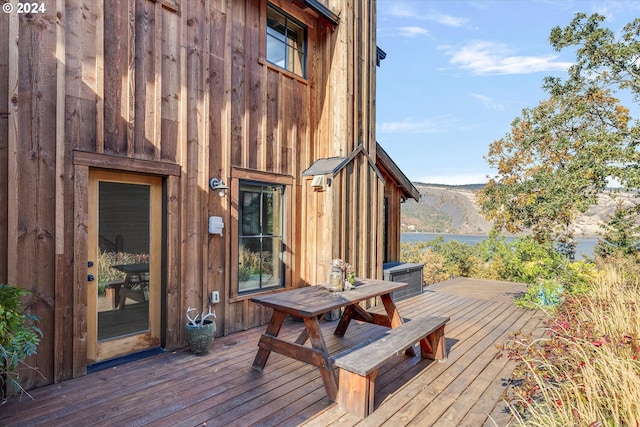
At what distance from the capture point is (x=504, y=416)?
2.53 metres

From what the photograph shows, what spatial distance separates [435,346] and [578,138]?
5.43m

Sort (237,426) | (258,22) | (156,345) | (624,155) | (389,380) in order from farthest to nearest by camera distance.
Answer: (624,155), (258,22), (156,345), (389,380), (237,426)

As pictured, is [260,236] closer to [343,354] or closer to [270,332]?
[270,332]

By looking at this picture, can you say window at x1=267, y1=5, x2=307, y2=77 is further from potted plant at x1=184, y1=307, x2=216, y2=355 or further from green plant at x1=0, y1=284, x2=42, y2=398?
green plant at x1=0, y1=284, x2=42, y2=398

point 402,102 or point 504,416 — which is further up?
point 402,102

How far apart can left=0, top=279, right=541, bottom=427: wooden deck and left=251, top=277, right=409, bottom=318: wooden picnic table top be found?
2.28 feet

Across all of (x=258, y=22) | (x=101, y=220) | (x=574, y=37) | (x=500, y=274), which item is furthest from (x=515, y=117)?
(x=101, y=220)

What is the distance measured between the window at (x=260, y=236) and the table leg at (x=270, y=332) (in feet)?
4.66

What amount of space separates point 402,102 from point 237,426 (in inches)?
699

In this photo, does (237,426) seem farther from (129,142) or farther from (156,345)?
(129,142)

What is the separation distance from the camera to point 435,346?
11.7 ft

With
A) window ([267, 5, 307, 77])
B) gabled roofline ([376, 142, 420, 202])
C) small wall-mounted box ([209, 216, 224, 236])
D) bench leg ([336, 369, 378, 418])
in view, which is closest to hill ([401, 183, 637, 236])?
gabled roofline ([376, 142, 420, 202])

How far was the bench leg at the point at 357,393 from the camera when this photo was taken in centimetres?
251

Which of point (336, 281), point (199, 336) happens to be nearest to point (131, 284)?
point (199, 336)
